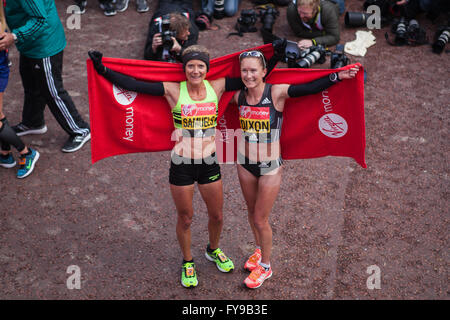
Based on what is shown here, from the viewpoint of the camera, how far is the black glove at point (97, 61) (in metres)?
4.24

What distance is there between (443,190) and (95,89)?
15.2ft

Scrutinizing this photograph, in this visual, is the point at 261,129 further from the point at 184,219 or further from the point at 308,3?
the point at 308,3

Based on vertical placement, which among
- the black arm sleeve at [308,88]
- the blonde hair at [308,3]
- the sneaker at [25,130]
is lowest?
the sneaker at [25,130]

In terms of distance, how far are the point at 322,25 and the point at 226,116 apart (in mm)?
4946

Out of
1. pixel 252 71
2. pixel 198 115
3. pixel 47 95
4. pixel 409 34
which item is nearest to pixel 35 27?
pixel 47 95

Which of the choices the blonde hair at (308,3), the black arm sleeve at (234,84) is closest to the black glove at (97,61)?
the black arm sleeve at (234,84)

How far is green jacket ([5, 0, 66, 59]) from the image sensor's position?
5.58 m

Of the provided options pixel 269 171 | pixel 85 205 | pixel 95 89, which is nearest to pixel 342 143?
pixel 269 171

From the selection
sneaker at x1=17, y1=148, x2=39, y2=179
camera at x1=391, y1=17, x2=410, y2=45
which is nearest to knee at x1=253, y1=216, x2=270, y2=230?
sneaker at x1=17, y1=148, x2=39, y2=179

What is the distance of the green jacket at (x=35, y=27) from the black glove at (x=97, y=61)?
1.85 meters

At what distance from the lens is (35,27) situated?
5.62 m

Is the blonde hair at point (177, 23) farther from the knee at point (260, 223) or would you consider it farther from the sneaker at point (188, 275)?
the sneaker at point (188, 275)

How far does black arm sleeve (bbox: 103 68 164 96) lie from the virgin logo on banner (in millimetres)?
146
